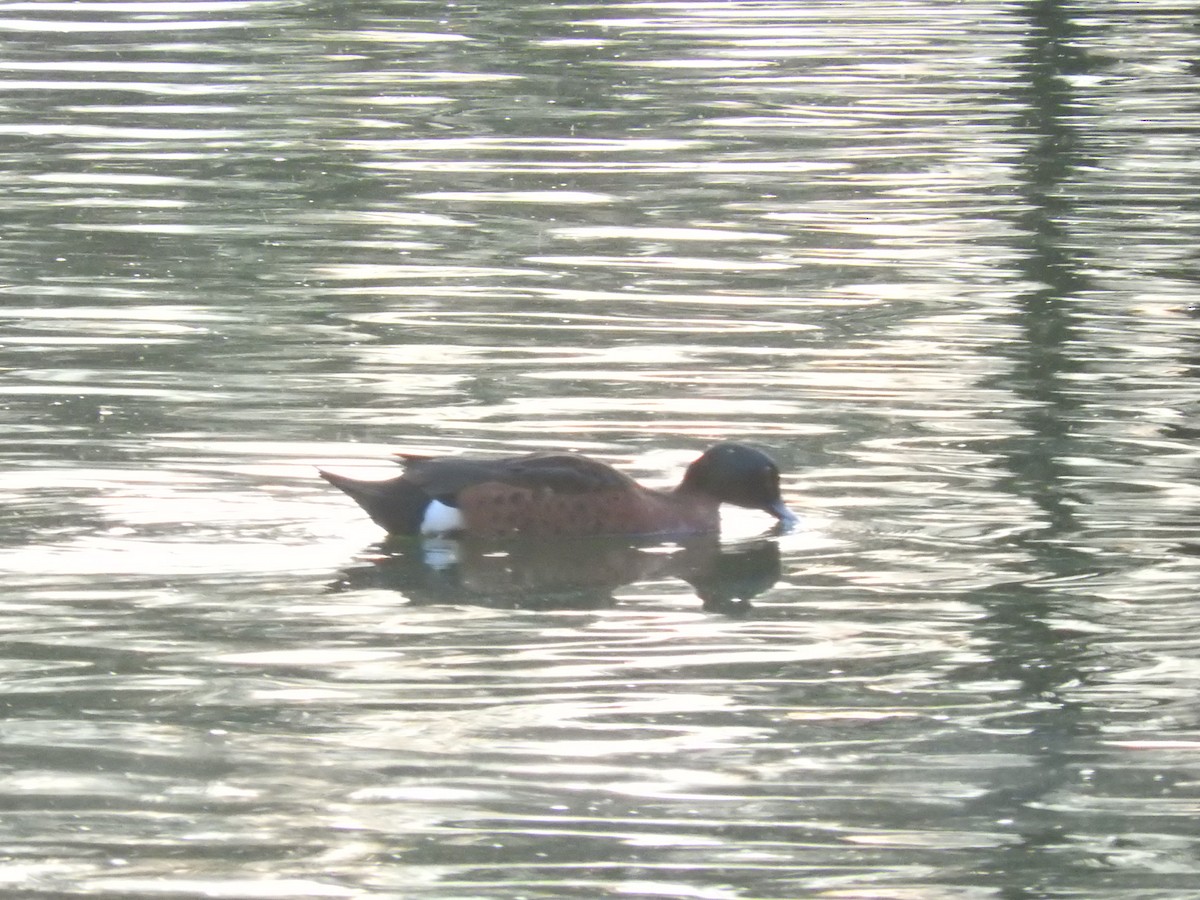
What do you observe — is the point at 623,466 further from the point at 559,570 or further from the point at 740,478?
the point at 559,570

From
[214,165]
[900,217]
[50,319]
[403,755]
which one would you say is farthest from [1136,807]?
[214,165]

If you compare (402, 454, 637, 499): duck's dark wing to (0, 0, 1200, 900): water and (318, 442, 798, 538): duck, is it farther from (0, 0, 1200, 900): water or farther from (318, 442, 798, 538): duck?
(0, 0, 1200, 900): water

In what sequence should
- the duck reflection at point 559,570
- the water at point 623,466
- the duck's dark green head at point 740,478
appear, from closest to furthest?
the water at point 623,466 < the duck reflection at point 559,570 < the duck's dark green head at point 740,478

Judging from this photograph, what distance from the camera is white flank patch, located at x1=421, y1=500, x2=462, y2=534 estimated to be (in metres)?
8.42

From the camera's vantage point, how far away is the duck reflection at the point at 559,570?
790cm

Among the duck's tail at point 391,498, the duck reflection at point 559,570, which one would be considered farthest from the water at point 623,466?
the duck's tail at point 391,498

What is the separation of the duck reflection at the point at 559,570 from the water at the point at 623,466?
3 cm

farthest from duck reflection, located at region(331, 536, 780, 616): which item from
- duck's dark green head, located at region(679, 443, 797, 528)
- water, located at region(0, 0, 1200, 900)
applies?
duck's dark green head, located at region(679, 443, 797, 528)

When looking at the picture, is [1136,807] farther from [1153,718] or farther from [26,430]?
[26,430]

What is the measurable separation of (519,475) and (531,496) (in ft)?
0.28

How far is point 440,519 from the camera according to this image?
8445mm

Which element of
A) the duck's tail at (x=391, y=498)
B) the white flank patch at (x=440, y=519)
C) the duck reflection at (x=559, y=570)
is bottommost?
the duck reflection at (x=559, y=570)

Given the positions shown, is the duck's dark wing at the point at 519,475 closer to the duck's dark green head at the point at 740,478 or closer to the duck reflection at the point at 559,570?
the duck reflection at the point at 559,570

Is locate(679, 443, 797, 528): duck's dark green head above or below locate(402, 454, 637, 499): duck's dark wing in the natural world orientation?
below
